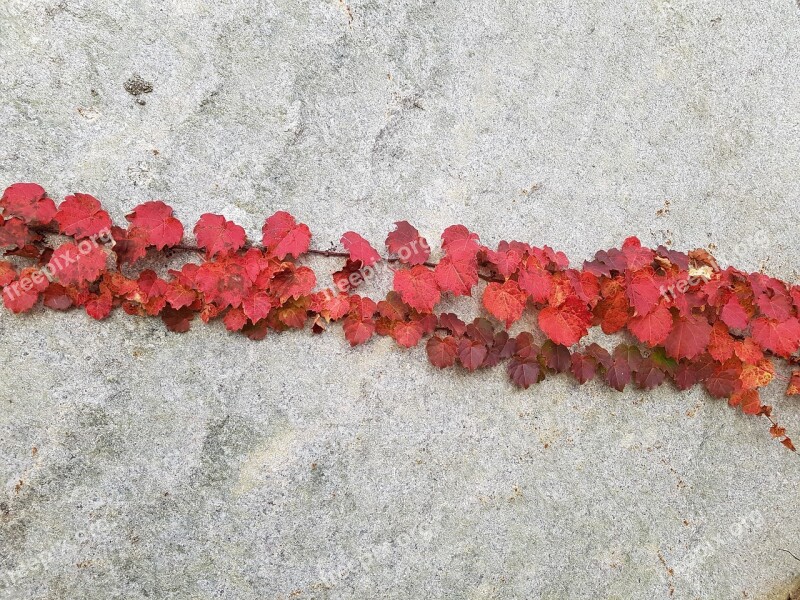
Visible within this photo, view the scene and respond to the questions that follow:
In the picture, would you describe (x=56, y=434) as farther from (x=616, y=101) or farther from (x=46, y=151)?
(x=616, y=101)

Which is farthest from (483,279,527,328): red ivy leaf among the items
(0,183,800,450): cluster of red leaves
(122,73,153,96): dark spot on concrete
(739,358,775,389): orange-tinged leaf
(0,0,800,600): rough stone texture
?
(122,73,153,96): dark spot on concrete

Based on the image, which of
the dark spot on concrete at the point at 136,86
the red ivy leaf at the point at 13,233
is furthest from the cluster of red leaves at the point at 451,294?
the dark spot on concrete at the point at 136,86

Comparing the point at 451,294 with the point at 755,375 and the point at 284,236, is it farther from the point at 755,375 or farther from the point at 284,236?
the point at 755,375

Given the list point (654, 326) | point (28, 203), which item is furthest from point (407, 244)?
point (28, 203)

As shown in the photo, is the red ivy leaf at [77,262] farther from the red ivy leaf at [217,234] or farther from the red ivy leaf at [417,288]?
the red ivy leaf at [417,288]

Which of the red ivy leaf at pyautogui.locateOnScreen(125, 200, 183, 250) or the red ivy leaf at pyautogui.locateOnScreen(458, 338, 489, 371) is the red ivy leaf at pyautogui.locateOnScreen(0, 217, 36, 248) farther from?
the red ivy leaf at pyautogui.locateOnScreen(458, 338, 489, 371)

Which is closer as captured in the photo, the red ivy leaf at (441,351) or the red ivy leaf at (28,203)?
the red ivy leaf at (28,203)

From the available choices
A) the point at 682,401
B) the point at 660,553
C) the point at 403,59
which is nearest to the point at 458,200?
the point at 403,59

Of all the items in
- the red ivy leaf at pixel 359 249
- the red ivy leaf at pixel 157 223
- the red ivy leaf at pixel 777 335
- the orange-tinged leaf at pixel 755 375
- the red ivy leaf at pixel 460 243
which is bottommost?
the red ivy leaf at pixel 157 223
